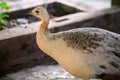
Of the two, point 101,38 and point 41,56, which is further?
point 41,56

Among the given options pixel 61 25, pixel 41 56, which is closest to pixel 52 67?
pixel 41 56

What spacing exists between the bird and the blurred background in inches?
32.7

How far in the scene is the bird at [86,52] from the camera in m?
3.31

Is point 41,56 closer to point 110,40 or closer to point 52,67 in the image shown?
point 52,67

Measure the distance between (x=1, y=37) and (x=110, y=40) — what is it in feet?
4.25

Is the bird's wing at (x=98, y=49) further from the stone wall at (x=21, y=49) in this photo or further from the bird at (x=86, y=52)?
the stone wall at (x=21, y=49)

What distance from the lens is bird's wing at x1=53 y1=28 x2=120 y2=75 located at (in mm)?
3312

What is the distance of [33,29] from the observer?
14.6 ft

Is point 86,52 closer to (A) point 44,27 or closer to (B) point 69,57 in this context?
(B) point 69,57

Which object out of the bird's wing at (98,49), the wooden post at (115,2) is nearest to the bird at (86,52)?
the bird's wing at (98,49)

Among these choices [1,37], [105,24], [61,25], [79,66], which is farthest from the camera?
[105,24]

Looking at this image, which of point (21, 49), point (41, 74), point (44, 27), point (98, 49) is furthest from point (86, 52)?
point (21, 49)

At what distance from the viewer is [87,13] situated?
4941mm

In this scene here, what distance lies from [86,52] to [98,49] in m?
0.10
